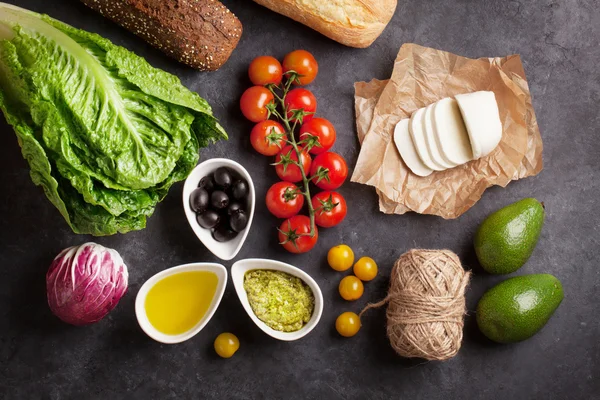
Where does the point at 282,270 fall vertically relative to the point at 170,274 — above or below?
above

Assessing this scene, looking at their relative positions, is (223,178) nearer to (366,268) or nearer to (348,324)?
(366,268)

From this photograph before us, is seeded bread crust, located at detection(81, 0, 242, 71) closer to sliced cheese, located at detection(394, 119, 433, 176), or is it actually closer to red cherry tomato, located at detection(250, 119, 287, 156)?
red cherry tomato, located at detection(250, 119, 287, 156)

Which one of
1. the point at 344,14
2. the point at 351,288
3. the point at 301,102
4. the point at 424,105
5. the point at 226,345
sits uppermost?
the point at 344,14

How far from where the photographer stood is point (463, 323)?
2.69 meters

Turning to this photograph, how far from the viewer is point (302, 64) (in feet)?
8.74

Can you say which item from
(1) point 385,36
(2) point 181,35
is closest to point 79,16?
(2) point 181,35

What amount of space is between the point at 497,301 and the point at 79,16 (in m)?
2.18

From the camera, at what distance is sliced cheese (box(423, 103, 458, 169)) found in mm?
2686

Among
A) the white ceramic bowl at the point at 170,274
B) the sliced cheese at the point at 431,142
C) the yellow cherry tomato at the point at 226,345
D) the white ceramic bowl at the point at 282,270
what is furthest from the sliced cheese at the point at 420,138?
the yellow cherry tomato at the point at 226,345

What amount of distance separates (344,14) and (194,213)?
1041 millimetres

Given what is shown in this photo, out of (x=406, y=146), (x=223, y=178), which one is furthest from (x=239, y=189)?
(x=406, y=146)

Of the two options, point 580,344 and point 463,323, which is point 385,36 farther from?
point 580,344

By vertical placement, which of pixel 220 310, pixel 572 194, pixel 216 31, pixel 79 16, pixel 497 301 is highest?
pixel 572 194

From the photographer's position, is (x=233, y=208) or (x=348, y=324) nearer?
(x=233, y=208)
